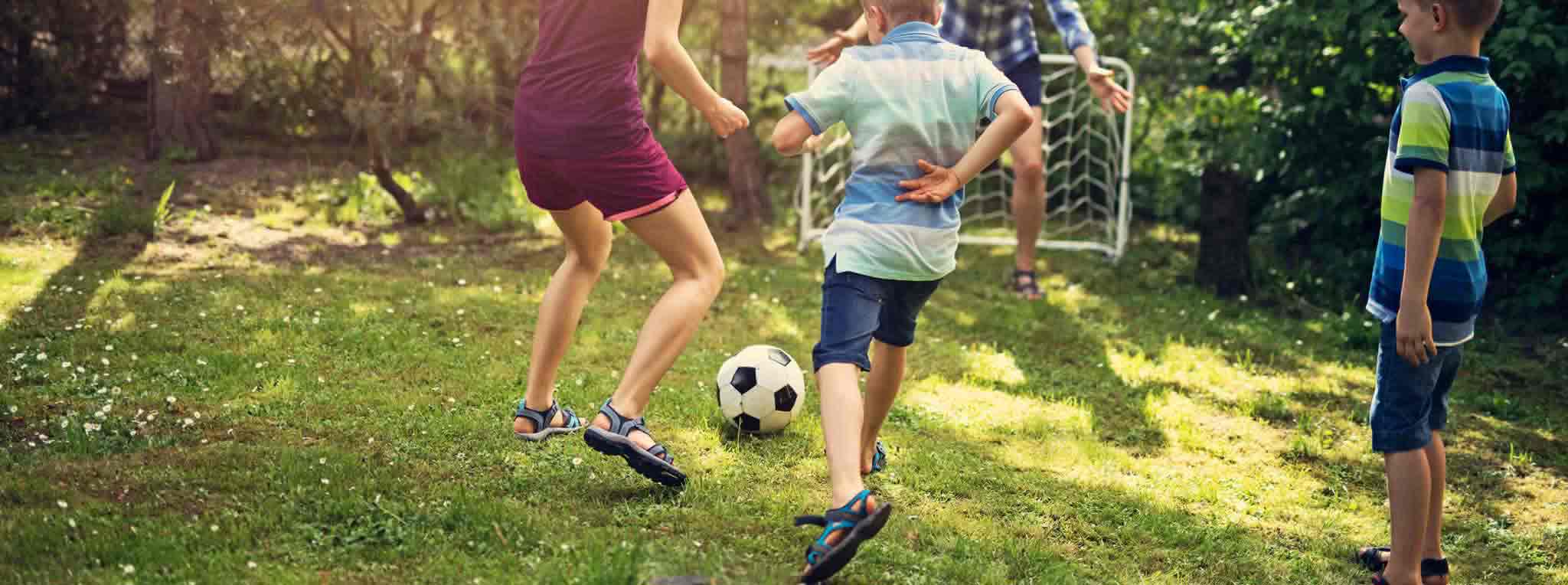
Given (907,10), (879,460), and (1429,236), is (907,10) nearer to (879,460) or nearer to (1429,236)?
(1429,236)

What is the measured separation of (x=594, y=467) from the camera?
370 cm

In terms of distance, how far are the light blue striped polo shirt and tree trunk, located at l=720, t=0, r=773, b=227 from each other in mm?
4238

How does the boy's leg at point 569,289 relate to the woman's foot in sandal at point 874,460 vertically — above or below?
above

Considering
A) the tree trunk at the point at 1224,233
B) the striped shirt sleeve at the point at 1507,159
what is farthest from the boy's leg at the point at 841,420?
the tree trunk at the point at 1224,233

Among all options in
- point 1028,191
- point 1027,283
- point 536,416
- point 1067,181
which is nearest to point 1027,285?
point 1027,283

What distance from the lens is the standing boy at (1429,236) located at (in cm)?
289

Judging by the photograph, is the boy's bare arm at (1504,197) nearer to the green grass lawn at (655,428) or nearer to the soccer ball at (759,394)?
the green grass lawn at (655,428)

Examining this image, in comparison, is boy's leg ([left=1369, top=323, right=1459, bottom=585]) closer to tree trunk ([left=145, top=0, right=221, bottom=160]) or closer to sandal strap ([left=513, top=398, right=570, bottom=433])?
sandal strap ([left=513, top=398, right=570, bottom=433])

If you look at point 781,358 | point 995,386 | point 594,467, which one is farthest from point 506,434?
point 995,386

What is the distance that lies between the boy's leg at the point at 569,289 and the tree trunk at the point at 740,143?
3.61 meters

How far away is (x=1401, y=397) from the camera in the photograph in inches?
121

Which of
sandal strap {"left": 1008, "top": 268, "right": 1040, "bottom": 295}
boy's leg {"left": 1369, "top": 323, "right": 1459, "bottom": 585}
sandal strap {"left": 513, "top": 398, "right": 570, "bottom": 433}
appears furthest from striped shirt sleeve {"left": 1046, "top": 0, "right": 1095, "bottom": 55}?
sandal strap {"left": 513, "top": 398, "right": 570, "bottom": 433}

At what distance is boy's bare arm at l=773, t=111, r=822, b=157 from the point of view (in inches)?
118

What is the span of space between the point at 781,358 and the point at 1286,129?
3.97 metres
